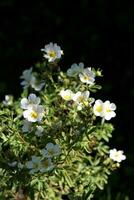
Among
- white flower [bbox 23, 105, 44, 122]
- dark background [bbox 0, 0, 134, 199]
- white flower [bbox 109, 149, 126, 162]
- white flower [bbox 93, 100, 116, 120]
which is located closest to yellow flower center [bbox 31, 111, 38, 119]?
white flower [bbox 23, 105, 44, 122]

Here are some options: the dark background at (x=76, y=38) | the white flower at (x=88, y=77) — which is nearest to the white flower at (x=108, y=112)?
the white flower at (x=88, y=77)

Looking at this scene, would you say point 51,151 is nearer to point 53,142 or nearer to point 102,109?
point 53,142

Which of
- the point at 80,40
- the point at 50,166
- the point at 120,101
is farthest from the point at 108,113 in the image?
the point at 80,40

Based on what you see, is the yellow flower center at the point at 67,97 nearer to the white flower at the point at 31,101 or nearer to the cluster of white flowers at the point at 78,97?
the cluster of white flowers at the point at 78,97

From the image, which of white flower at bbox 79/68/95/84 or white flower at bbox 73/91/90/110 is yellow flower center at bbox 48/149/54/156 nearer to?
white flower at bbox 73/91/90/110

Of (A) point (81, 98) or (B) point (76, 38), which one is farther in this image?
(B) point (76, 38)

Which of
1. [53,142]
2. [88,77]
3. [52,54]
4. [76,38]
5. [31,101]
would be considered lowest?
[53,142]

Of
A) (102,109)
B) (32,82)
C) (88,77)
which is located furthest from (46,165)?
(32,82)
